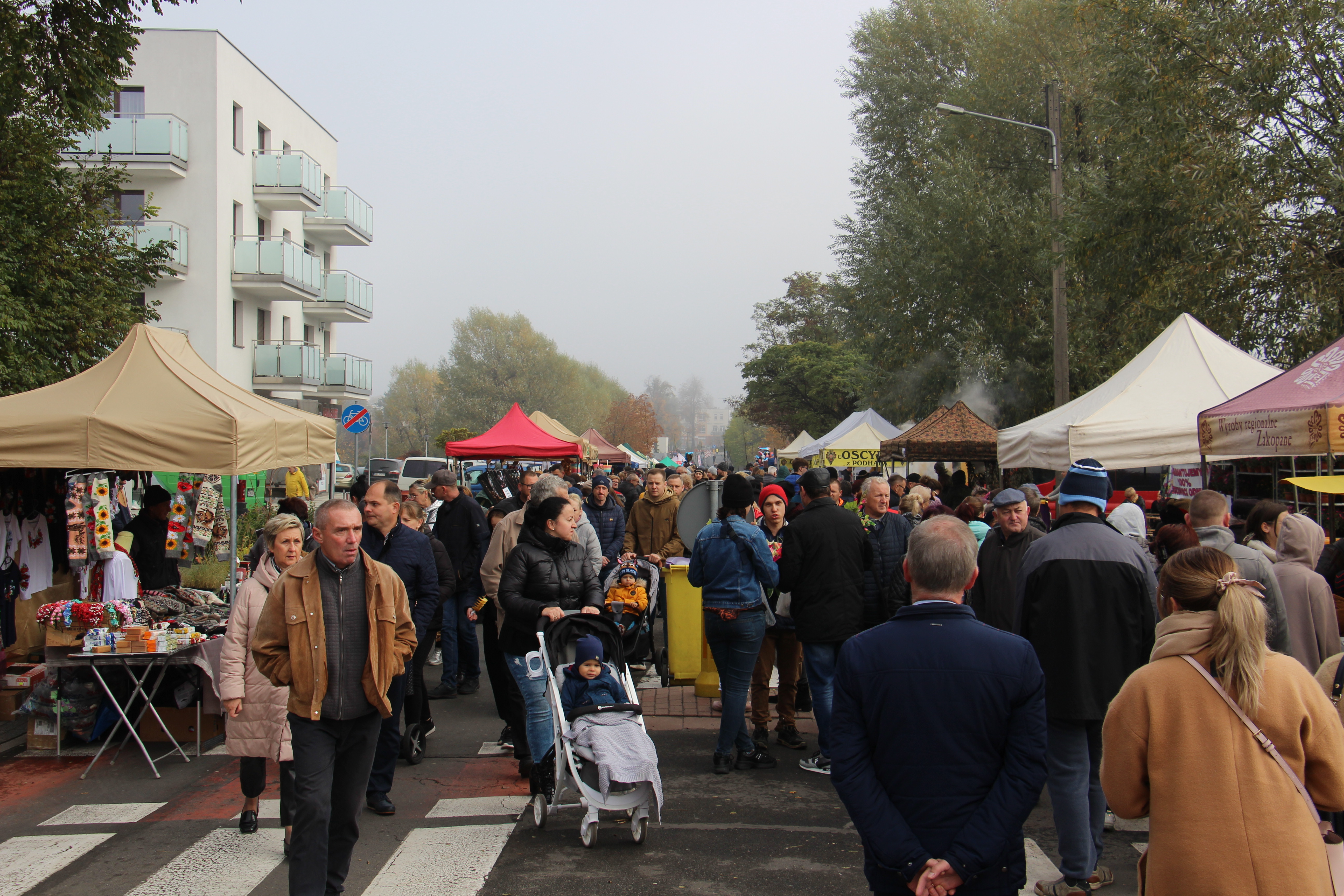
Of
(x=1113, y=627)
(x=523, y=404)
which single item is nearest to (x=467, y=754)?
(x=1113, y=627)

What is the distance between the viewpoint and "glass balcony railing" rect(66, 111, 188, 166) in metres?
26.2

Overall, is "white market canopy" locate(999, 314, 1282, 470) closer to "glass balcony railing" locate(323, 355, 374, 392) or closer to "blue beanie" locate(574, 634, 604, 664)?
"blue beanie" locate(574, 634, 604, 664)

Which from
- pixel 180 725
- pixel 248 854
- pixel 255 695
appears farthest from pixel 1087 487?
pixel 180 725

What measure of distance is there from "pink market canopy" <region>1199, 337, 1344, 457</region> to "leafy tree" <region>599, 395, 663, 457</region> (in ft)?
277

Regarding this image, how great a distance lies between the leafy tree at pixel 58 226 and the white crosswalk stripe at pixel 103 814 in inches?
238

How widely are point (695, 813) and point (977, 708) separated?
3.45 meters

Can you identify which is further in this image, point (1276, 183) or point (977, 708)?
point (1276, 183)

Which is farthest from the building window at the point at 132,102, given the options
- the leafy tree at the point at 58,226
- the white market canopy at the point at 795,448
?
the white market canopy at the point at 795,448

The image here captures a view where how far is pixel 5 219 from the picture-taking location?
498 inches

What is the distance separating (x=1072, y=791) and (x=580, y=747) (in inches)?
95.3

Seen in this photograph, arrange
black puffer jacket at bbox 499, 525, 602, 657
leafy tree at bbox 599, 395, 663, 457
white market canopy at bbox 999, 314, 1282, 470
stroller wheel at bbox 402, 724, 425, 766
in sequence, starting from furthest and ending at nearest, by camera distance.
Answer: leafy tree at bbox 599, 395, 663, 457
white market canopy at bbox 999, 314, 1282, 470
stroller wheel at bbox 402, 724, 425, 766
black puffer jacket at bbox 499, 525, 602, 657

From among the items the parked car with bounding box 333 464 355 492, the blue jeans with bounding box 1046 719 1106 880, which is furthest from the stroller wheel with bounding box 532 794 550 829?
the parked car with bounding box 333 464 355 492

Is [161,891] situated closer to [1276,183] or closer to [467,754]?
[467,754]

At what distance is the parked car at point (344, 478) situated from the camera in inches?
1374
